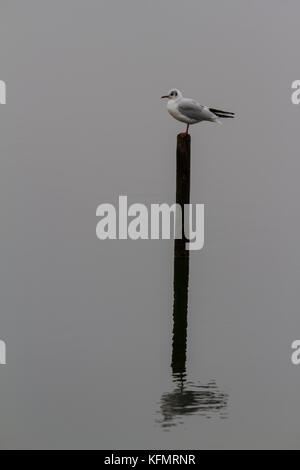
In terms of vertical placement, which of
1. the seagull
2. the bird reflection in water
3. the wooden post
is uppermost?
the seagull

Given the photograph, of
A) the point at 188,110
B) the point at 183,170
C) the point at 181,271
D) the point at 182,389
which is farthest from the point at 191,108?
the point at 182,389

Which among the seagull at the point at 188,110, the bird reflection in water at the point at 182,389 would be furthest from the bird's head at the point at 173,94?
the bird reflection in water at the point at 182,389

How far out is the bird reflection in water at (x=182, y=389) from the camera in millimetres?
8188

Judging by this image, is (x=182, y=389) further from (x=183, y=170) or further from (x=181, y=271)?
(x=183, y=170)

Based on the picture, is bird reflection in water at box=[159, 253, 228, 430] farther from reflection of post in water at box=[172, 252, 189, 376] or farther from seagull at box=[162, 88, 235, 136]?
seagull at box=[162, 88, 235, 136]

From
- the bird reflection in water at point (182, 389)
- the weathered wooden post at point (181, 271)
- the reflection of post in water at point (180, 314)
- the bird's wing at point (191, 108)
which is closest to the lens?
the bird reflection in water at point (182, 389)

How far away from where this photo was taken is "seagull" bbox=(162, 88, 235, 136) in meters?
8.38

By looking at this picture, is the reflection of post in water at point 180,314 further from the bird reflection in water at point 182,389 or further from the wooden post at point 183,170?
the wooden post at point 183,170

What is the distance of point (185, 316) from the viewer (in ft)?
28.4

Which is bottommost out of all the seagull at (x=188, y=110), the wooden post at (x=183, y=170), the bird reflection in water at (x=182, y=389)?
the bird reflection in water at (x=182, y=389)

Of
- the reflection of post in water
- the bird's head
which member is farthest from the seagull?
the reflection of post in water

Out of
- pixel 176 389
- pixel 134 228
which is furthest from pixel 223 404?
pixel 134 228

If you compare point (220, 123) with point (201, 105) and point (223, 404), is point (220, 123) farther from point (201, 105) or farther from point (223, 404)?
point (223, 404)

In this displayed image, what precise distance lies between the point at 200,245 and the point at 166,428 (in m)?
1.85
